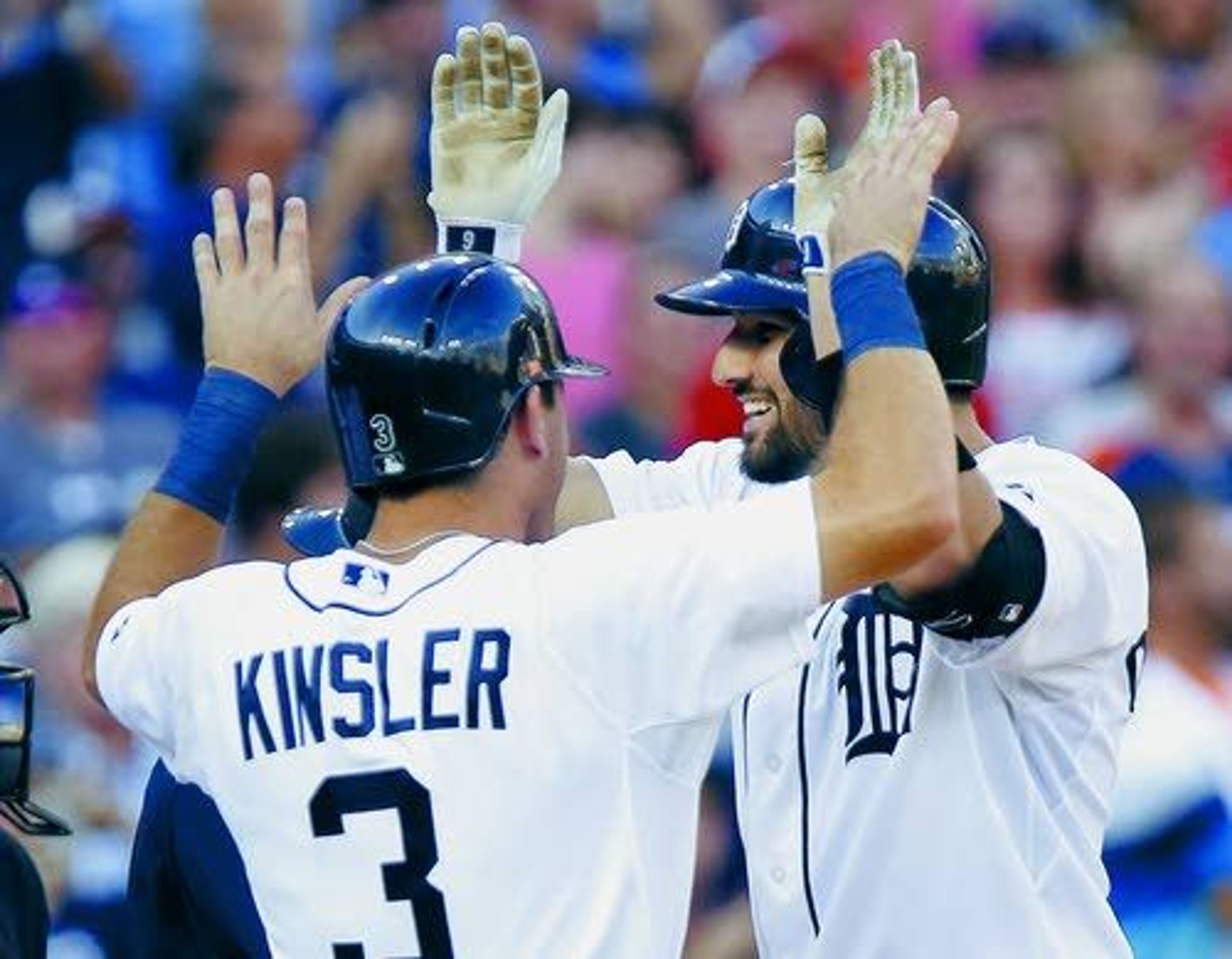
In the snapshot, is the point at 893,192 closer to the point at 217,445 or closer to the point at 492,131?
the point at 217,445

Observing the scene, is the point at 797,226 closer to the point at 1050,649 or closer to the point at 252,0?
the point at 1050,649

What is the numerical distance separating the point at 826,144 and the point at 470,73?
88cm

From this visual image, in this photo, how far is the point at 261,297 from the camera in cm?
439

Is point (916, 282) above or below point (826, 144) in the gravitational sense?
below

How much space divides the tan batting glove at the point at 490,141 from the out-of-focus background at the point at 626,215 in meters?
2.97

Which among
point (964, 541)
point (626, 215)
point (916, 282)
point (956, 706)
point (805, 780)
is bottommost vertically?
point (805, 780)

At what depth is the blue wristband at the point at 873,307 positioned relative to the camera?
3.82 meters

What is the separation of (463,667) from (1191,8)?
760cm

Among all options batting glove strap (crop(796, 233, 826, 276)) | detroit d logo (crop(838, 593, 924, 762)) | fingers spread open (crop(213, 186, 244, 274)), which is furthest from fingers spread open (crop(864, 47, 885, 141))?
fingers spread open (crop(213, 186, 244, 274))

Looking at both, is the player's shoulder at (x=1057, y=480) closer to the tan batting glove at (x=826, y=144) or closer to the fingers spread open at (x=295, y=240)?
the tan batting glove at (x=826, y=144)

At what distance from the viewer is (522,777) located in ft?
12.2

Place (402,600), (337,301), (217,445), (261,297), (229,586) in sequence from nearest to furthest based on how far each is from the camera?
(402,600), (229,586), (217,445), (261,297), (337,301)

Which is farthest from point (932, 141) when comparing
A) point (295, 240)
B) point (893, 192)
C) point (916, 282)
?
point (295, 240)

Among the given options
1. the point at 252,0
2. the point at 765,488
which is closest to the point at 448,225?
the point at 765,488
